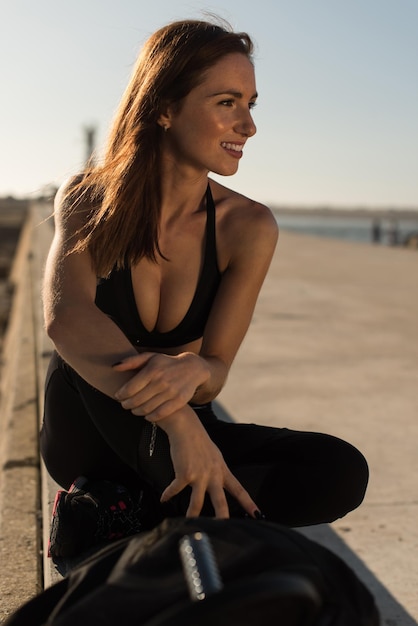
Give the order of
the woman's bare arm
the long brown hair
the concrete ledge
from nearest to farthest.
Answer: the woman's bare arm < the long brown hair < the concrete ledge

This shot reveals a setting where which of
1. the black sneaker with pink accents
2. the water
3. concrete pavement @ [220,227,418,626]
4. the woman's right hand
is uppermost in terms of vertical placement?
the woman's right hand

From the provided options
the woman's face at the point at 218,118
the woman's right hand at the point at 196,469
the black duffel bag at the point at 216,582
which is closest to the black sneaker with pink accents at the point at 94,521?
the woman's right hand at the point at 196,469

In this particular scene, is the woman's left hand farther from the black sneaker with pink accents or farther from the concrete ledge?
the concrete ledge

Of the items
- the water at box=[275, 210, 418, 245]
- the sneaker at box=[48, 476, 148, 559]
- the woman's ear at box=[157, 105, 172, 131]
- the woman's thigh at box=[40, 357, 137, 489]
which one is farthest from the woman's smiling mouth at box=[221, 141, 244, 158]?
the water at box=[275, 210, 418, 245]

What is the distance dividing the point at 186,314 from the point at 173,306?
1.6 inches

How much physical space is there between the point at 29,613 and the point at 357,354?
4.21m

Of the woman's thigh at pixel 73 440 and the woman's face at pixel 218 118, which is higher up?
the woman's face at pixel 218 118

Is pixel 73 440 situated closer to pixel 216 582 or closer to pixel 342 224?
pixel 216 582

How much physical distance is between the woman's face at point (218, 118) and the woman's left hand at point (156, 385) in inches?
23.8

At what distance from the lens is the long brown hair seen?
7.23ft

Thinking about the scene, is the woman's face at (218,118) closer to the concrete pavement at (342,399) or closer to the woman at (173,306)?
the woman at (173,306)

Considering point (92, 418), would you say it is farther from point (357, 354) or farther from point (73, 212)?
point (357, 354)

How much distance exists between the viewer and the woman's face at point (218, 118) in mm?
2234

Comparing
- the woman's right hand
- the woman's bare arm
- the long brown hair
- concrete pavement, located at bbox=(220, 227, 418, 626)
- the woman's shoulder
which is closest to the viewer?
the woman's right hand
